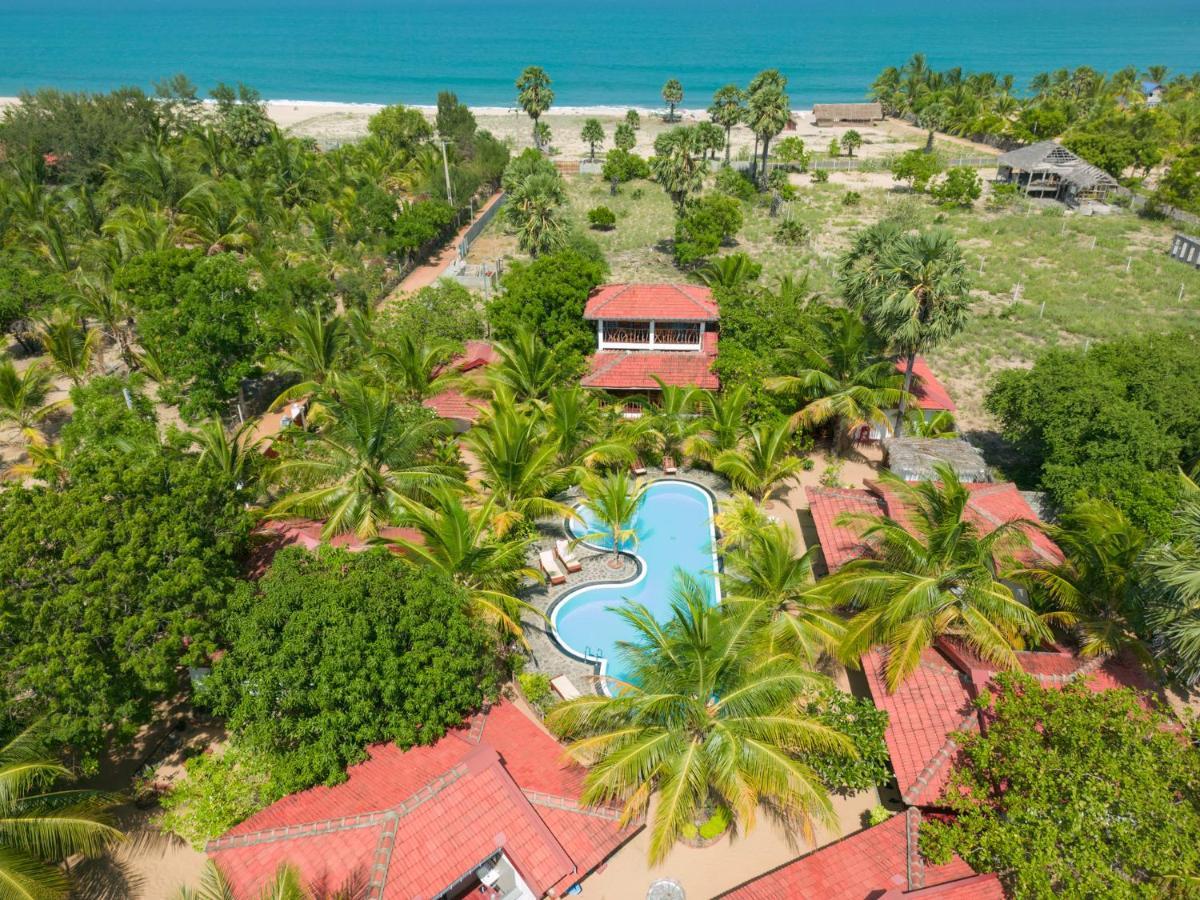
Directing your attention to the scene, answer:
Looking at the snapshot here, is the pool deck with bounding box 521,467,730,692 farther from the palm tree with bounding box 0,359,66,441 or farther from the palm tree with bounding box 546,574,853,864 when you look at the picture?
the palm tree with bounding box 0,359,66,441

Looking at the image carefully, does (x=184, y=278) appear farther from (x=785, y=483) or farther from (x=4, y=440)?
(x=785, y=483)

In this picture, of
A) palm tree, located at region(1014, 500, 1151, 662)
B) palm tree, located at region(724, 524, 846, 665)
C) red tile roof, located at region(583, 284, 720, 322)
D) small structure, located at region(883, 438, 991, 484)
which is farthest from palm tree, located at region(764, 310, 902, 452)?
palm tree, located at region(724, 524, 846, 665)

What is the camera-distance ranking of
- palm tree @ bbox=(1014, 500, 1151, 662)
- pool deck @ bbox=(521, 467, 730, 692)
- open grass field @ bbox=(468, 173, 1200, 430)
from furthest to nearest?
open grass field @ bbox=(468, 173, 1200, 430) → pool deck @ bbox=(521, 467, 730, 692) → palm tree @ bbox=(1014, 500, 1151, 662)

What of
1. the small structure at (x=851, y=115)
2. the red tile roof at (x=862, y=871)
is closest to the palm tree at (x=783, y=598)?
the red tile roof at (x=862, y=871)

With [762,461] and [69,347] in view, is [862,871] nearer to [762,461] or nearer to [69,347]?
[762,461]

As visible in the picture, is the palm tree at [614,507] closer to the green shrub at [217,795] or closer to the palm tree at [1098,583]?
the palm tree at [1098,583]
